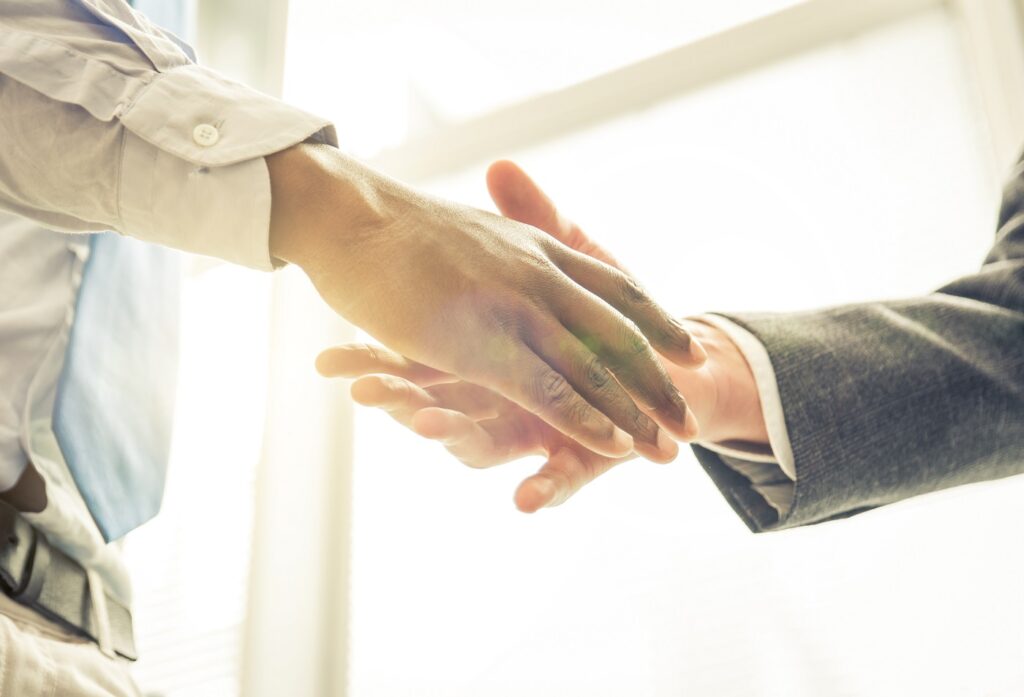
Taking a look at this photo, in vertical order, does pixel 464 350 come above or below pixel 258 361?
above

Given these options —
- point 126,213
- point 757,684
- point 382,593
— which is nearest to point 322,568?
point 382,593

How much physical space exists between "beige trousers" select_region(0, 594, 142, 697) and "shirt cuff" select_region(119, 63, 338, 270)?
1.19ft

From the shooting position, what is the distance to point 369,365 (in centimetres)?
76

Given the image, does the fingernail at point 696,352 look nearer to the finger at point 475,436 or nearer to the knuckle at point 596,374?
the knuckle at point 596,374

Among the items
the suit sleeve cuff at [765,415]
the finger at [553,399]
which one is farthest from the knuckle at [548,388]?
the suit sleeve cuff at [765,415]

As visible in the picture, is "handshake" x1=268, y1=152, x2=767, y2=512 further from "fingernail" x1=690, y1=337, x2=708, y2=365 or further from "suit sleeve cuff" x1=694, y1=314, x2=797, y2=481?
"suit sleeve cuff" x1=694, y1=314, x2=797, y2=481

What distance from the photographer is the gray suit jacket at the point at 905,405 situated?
746mm

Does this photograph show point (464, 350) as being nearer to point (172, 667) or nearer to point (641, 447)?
point (641, 447)

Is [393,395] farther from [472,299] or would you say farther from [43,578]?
[43,578]

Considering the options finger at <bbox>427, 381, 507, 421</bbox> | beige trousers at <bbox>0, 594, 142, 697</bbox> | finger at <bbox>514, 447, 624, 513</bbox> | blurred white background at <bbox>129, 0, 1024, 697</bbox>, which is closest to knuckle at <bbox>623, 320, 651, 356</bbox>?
finger at <bbox>514, 447, 624, 513</bbox>

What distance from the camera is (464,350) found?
535mm

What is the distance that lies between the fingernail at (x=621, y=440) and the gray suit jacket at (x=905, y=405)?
26 centimetres

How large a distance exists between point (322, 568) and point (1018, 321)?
4.66 feet

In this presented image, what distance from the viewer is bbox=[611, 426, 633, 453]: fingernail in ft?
1.80
